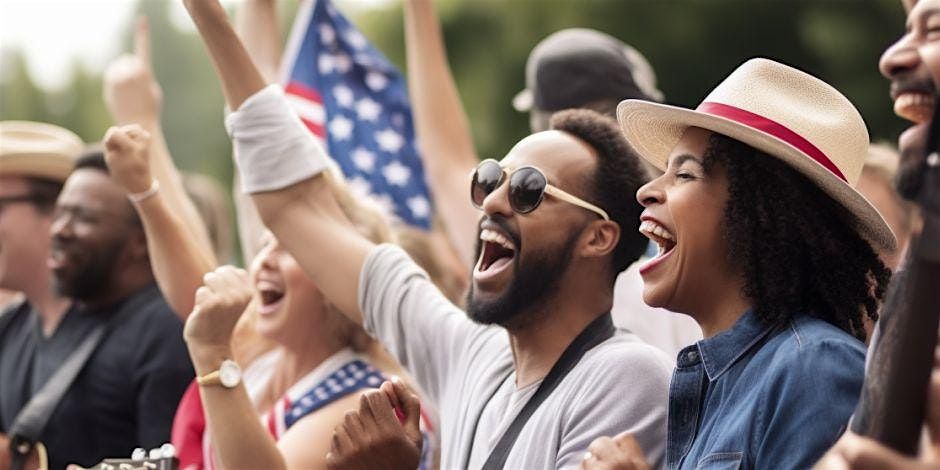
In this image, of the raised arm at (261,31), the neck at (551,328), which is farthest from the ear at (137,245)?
the neck at (551,328)

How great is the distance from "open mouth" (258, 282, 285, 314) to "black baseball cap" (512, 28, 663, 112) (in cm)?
112

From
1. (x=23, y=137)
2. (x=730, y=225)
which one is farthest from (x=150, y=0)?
(x=730, y=225)

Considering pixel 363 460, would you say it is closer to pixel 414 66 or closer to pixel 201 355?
pixel 201 355

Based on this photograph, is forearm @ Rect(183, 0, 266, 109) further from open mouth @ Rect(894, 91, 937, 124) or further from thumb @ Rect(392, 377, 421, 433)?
open mouth @ Rect(894, 91, 937, 124)

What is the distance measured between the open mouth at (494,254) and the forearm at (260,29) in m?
2.69

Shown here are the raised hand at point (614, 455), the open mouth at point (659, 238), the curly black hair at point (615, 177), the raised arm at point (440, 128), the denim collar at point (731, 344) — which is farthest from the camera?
the raised arm at point (440, 128)

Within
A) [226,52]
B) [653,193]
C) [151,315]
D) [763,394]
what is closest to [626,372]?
[653,193]

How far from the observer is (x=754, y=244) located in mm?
3643

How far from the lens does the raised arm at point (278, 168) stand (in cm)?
475

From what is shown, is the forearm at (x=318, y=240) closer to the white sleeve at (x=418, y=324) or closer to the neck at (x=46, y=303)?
the white sleeve at (x=418, y=324)

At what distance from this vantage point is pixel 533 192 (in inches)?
170

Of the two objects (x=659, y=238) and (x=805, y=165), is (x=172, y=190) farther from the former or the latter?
(x=805, y=165)

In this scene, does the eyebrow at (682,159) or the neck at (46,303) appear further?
the neck at (46,303)

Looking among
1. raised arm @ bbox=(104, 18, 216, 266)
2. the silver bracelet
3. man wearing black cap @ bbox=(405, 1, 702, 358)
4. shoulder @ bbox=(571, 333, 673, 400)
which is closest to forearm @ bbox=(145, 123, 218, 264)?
raised arm @ bbox=(104, 18, 216, 266)
